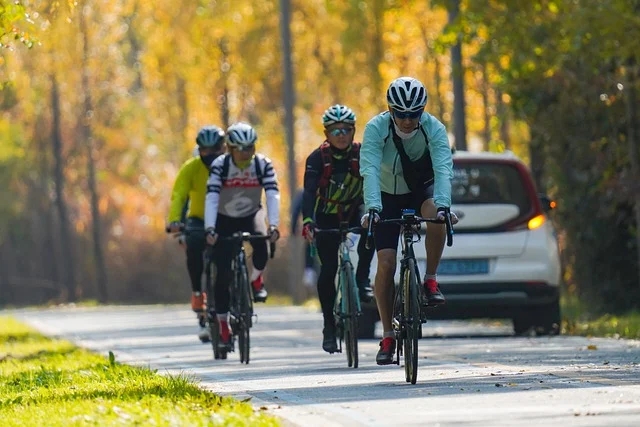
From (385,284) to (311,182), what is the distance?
1715mm

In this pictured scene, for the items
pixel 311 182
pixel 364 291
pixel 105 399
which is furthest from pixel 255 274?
pixel 105 399

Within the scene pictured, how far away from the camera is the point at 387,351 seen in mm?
13203

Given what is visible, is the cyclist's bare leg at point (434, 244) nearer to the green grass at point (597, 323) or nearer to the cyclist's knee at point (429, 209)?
the cyclist's knee at point (429, 209)

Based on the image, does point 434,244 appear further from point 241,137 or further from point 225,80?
point 225,80

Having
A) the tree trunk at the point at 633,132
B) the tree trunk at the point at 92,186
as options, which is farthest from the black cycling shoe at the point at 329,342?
the tree trunk at the point at 92,186

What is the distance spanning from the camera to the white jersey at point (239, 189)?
16.2 m

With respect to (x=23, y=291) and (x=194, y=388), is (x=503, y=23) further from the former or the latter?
(x=23, y=291)

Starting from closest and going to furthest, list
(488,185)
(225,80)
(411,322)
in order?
1. (411,322)
2. (488,185)
3. (225,80)

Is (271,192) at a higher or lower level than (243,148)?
lower

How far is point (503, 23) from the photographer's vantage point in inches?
939

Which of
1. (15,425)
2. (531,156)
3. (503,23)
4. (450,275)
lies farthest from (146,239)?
(15,425)

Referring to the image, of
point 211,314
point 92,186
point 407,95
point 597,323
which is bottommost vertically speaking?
point 597,323

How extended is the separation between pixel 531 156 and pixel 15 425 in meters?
19.5

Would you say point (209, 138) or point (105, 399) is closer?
point (105, 399)
